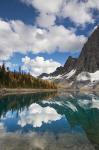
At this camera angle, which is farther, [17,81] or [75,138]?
[17,81]

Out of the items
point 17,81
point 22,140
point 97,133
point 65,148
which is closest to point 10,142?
point 22,140

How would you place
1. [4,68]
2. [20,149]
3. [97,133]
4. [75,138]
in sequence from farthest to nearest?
[4,68]
[97,133]
[75,138]
[20,149]

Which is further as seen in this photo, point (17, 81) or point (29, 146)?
point (17, 81)

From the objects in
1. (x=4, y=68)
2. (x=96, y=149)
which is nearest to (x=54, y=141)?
(x=96, y=149)

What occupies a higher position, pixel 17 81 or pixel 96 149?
pixel 17 81

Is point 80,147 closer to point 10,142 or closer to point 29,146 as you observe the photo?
point 29,146

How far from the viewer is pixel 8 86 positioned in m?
179

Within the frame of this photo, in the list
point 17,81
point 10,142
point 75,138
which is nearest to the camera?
point 10,142

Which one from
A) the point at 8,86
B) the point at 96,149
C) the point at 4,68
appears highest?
the point at 4,68

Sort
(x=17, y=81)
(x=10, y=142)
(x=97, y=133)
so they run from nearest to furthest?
(x=10, y=142)
(x=97, y=133)
(x=17, y=81)

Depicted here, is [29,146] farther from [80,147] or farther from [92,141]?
[92,141]

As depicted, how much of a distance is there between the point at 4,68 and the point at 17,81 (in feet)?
82.2

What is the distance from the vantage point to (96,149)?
23453mm

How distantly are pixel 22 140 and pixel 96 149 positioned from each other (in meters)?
7.53
